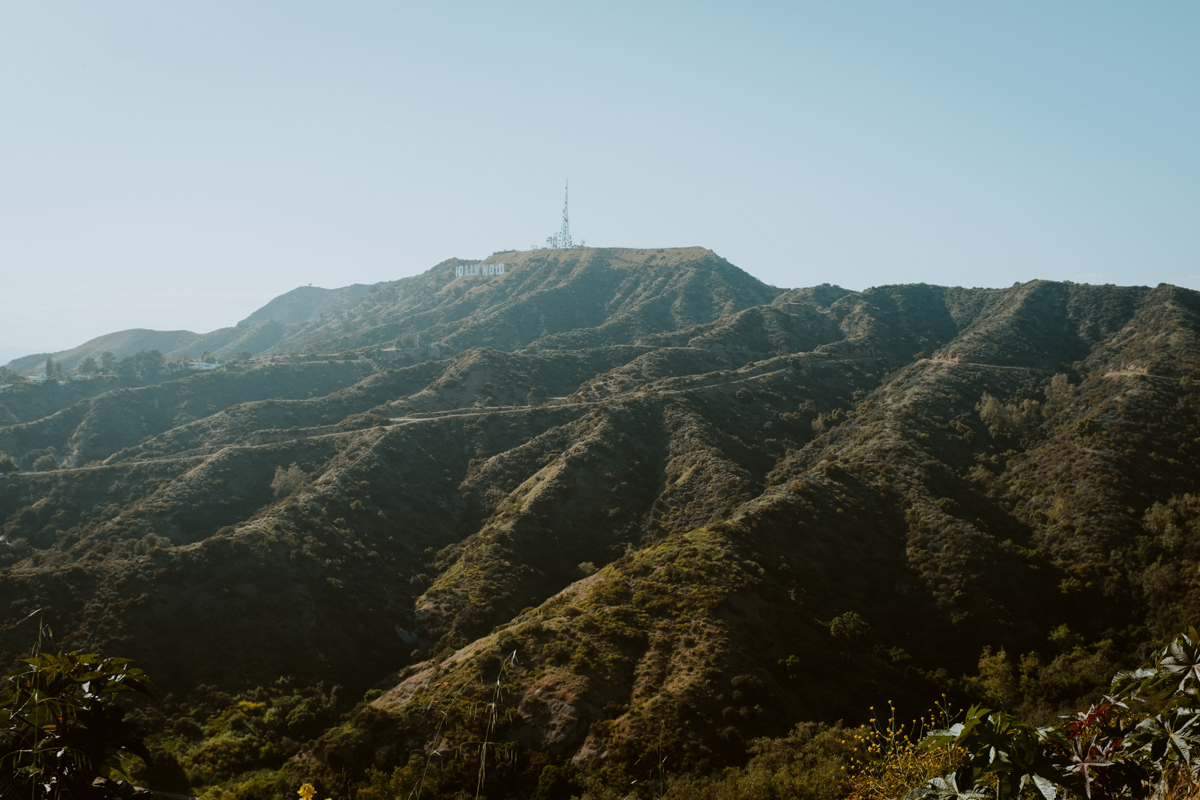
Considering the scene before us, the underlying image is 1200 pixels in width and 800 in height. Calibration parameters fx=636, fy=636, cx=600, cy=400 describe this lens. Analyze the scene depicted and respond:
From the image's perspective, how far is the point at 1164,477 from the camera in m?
54.8

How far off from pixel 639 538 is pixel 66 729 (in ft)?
186

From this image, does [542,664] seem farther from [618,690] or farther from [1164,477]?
[1164,477]

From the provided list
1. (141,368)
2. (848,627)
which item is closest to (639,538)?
(848,627)

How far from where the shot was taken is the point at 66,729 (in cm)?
679

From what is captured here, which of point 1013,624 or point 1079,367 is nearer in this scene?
point 1013,624

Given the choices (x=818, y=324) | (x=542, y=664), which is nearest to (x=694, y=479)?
(x=542, y=664)

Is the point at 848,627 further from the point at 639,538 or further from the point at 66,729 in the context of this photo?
the point at 66,729

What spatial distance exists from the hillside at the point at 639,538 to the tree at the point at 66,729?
5.89m

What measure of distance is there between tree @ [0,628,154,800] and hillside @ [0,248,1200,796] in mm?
5886

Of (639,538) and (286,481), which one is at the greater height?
(286,481)

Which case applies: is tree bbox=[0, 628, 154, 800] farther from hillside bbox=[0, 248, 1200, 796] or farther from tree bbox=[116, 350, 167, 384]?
tree bbox=[116, 350, 167, 384]

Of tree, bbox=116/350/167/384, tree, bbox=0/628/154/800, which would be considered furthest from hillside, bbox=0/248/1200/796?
tree, bbox=116/350/167/384

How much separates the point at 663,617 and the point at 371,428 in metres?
59.9

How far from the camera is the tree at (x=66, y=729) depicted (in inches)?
247
